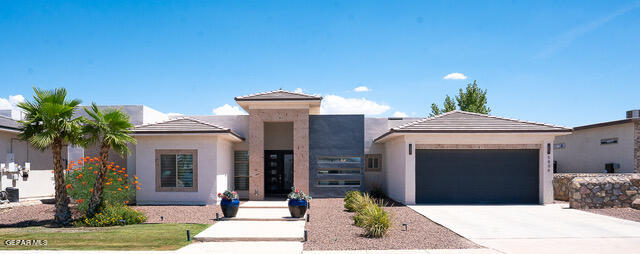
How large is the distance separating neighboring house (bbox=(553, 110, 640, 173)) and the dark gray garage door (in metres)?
6.56

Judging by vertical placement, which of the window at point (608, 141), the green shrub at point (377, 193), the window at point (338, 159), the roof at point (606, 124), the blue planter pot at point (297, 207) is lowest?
the green shrub at point (377, 193)

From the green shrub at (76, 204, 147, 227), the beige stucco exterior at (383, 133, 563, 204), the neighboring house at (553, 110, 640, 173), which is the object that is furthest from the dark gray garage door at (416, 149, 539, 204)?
the green shrub at (76, 204, 147, 227)

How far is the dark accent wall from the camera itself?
19.3 m

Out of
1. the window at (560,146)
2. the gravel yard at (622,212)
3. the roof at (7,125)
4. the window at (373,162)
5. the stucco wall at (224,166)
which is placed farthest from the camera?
the window at (560,146)

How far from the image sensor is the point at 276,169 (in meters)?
21.0

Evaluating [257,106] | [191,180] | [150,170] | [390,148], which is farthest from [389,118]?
[150,170]

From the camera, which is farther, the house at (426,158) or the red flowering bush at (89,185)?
the house at (426,158)

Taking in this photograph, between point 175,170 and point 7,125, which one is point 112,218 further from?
point 7,125

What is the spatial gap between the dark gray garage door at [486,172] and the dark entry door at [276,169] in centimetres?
723

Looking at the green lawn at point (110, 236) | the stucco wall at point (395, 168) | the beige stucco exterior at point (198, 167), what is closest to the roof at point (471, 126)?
the stucco wall at point (395, 168)

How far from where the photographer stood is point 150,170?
17078 mm

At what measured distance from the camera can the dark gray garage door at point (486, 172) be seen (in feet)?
56.2

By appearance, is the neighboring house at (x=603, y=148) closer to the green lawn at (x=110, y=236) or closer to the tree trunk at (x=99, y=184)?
the green lawn at (x=110, y=236)

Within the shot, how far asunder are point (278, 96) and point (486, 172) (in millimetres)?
9954
